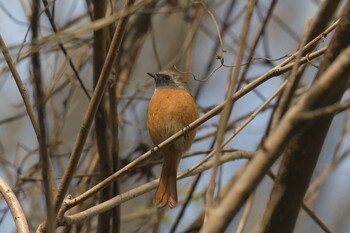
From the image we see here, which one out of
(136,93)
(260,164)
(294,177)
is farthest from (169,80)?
(260,164)

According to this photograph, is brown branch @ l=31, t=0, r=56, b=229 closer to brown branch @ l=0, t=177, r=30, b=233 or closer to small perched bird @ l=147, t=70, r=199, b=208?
brown branch @ l=0, t=177, r=30, b=233

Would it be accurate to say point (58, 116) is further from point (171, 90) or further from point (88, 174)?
point (171, 90)

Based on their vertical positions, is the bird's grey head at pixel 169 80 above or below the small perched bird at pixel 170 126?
above

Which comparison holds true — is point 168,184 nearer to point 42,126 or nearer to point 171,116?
point 171,116

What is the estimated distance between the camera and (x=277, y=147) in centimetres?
136

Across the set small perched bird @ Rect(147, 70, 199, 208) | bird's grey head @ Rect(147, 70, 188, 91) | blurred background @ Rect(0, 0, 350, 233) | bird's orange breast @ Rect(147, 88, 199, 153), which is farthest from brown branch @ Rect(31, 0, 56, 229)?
bird's grey head @ Rect(147, 70, 188, 91)

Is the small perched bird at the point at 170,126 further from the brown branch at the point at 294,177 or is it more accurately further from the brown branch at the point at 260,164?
the brown branch at the point at 260,164

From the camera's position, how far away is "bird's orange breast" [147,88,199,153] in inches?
151

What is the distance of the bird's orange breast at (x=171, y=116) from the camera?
384cm

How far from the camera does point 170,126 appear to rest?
12.8ft

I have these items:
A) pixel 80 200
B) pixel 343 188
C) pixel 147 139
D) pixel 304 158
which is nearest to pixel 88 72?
pixel 147 139

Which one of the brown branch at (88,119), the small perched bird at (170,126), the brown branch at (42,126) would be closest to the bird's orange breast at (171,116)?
the small perched bird at (170,126)

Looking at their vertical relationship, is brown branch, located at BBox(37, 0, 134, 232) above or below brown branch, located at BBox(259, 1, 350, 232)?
above

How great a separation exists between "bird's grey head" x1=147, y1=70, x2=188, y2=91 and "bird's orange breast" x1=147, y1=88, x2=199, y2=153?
0.87 feet
